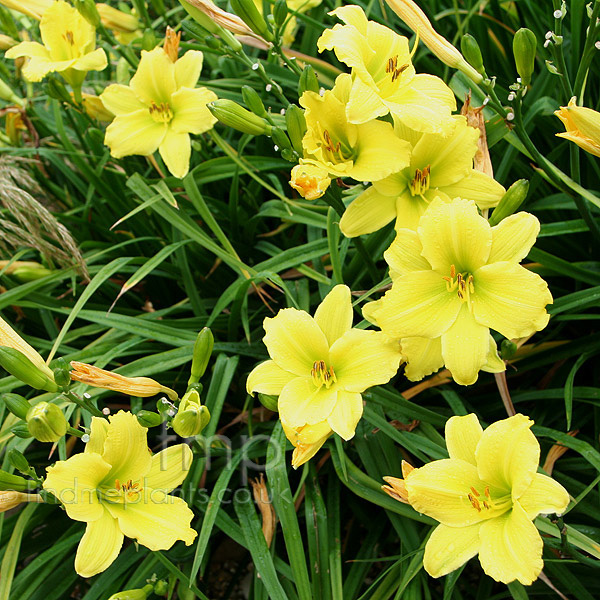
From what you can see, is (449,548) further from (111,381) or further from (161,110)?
(161,110)

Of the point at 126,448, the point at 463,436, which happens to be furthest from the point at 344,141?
the point at 126,448

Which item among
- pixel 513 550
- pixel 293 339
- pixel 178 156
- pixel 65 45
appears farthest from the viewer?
pixel 65 45

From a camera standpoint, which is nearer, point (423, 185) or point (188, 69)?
point (423, 185)

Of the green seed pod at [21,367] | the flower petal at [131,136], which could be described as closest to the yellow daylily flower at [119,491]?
the green seed pod at [21,367]

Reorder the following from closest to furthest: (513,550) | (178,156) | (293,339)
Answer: (513,550)
(293,339)
(178,156)

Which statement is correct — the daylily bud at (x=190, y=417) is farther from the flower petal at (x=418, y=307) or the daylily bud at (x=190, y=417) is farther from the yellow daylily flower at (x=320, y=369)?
the flower petal at (x=418, y=307)

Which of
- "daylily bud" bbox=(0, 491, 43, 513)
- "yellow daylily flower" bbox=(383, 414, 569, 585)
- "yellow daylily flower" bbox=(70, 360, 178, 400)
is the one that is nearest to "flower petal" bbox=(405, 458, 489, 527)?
"yellow daylily flower" bbox=(383, 414, 569, 585)

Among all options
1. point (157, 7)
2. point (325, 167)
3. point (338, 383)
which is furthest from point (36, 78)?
point (338, 383)
